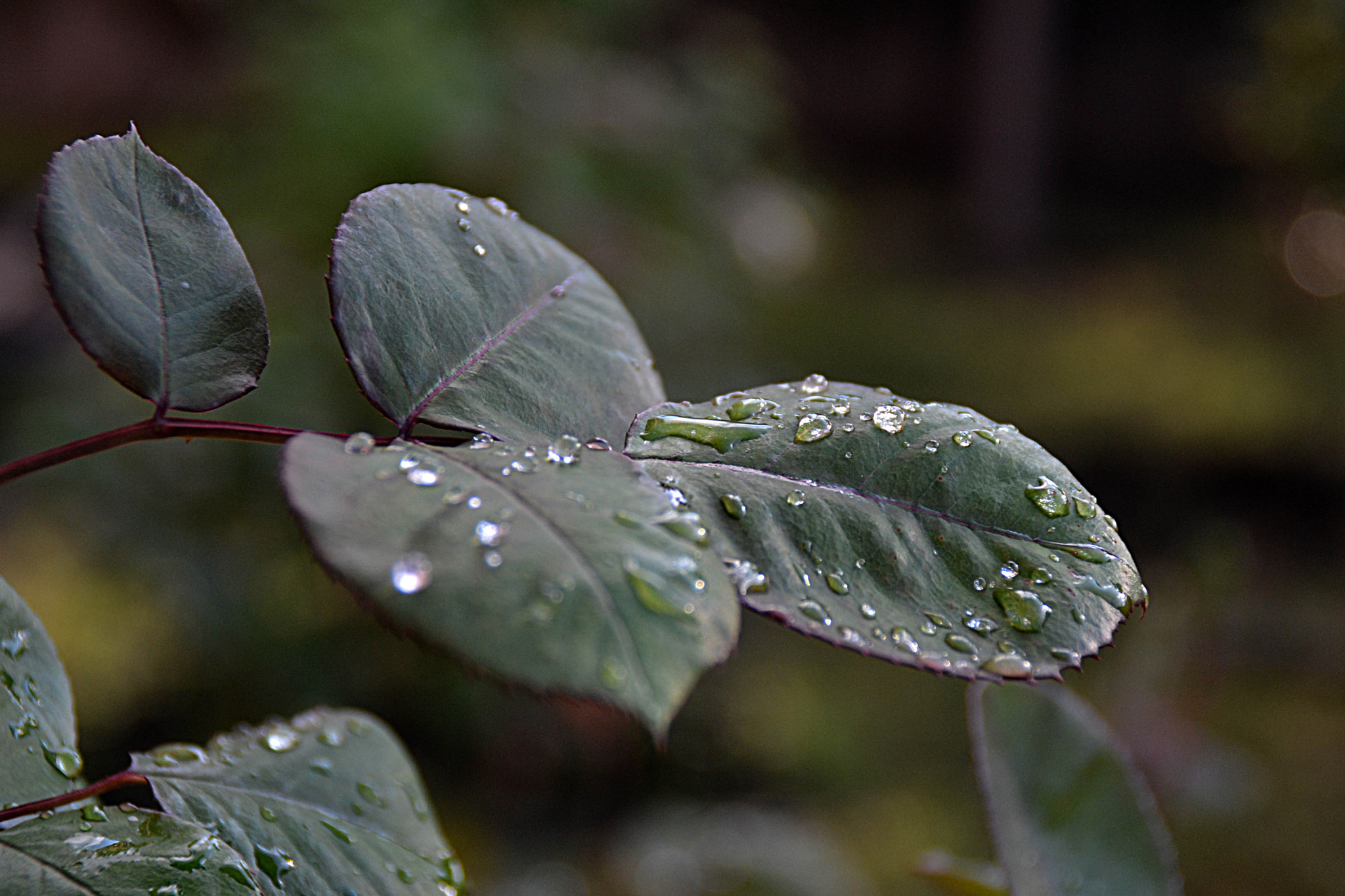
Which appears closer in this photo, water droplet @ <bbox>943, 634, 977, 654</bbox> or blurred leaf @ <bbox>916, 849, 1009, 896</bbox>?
water droplet @ <bbox>943, 634, 977, 654</bbox>

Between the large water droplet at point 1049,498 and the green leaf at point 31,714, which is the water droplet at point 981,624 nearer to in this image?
the large water droplet at point 1049,498

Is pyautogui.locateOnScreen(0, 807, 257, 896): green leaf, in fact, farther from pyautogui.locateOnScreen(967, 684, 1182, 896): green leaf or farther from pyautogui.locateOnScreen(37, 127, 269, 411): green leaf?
pyautogui.locateOnScreen(967, 684, 1182, 896): green leaf

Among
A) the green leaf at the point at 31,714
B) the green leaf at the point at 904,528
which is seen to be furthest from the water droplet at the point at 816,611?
the green leaf at the point at 31,714

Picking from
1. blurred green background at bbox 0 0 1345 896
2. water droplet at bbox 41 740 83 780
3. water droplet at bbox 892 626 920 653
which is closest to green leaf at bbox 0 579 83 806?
water droplet at bbox 41 740 83 780

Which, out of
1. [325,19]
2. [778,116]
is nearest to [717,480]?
[325,19]

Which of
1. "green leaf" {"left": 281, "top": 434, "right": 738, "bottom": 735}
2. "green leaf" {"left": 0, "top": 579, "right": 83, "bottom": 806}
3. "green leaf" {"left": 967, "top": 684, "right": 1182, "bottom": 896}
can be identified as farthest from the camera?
"green leaf" {"left": 967, "top": 684, "right": 1182, "bottom": 896}

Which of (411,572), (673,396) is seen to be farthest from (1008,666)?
(673,396)

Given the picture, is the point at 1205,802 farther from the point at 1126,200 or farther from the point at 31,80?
the point at 1126,200
